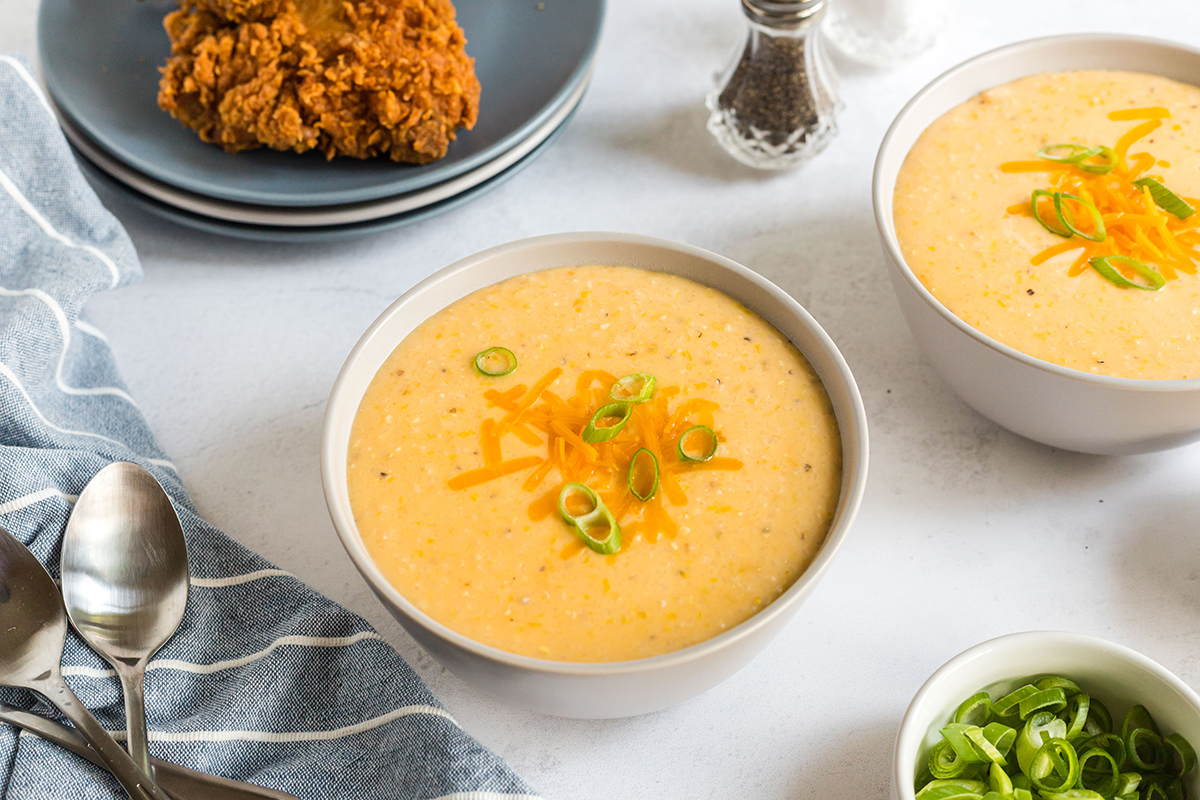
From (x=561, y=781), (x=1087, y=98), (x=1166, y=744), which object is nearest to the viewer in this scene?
(x=1166, y=744)

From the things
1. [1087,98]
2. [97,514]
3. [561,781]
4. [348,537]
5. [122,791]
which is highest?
[1087,98]

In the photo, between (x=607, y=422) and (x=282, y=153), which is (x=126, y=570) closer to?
(x=607, y=422)

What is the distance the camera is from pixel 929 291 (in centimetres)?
201

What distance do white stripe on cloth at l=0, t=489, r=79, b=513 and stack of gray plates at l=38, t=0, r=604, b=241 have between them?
807 millimetres

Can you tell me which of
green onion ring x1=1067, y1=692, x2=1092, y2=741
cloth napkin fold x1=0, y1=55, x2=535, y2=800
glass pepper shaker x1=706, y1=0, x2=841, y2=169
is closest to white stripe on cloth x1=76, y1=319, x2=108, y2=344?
cloth napkin fold x1=0, y1=55, x2=535, y2=800

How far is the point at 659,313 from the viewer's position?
197 centimetres

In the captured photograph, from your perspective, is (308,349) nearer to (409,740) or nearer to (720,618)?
(409,740)

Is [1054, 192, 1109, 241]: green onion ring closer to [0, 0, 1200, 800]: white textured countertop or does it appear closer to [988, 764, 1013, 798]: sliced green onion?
[0, 0, 1200, 800]: white textured countertop

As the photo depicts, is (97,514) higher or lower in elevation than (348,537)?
lower

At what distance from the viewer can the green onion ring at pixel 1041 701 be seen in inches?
62.6

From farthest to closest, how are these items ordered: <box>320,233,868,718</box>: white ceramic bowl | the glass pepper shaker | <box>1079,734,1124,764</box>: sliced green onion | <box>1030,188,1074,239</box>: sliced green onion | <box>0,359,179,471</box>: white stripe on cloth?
the glass pepper shaker < <box>1030,188,1074,239</box>: sliced green onion < <box>0,359,179,471</box>: white stripe on cloth < <box>1079,734,1124,764</box>: sliced green onion < <box>320,233,868,718</box>: white ceramic bowl

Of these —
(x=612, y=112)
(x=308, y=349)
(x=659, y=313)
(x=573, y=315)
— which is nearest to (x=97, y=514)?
(x=308, y=349)

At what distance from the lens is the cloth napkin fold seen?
5.30ft

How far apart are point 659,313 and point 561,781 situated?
876mm
